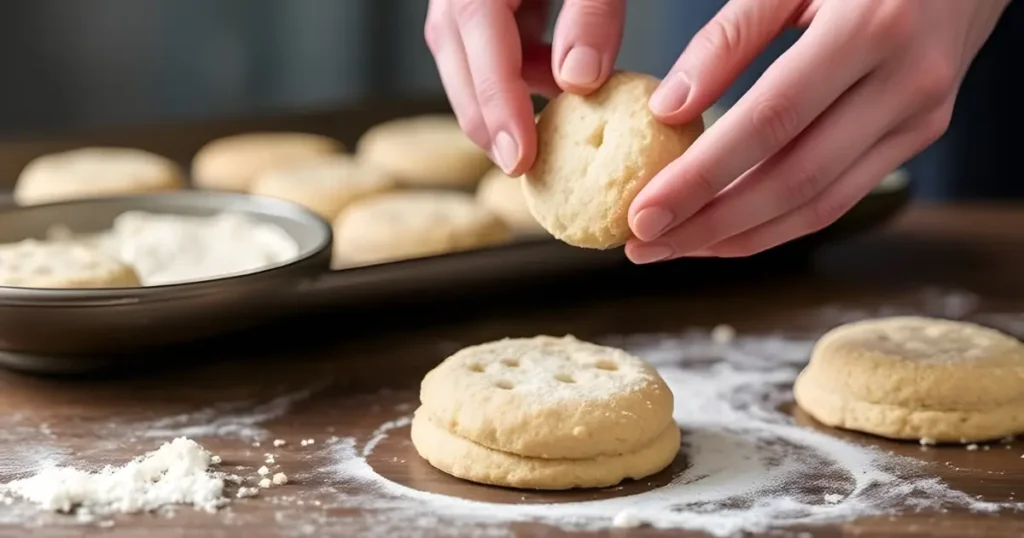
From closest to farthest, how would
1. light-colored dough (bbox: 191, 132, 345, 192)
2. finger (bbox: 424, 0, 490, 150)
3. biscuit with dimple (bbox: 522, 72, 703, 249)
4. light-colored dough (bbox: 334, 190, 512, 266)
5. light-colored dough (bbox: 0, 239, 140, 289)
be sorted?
1. biscuit with dimple (bbox: 522, 72, 703, 249)
2. finger (bbox: 424, 0, 490, 150)
3. light-colored dough (bbox: 0, 239, 140, 289)
4. light-colored dough (bbox: 334, 190, 512, 266)
5. light-colored dough (bbox: 191, 132, 345, 192)

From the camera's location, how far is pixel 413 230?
94.1 inches

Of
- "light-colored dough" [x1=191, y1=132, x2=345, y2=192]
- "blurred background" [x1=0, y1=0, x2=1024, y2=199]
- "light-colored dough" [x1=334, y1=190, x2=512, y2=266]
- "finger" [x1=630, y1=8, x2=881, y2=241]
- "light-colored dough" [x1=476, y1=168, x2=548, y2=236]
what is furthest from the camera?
"blurred background" [x1=0, y1=0, x2=1024, y2=199]

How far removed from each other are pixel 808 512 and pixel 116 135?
2.18m

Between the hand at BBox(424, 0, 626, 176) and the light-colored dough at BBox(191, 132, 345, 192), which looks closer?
the hand at BBox(424, 0, 626, 176)

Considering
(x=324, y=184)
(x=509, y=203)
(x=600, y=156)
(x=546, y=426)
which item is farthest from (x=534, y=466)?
(x=324, y=184)

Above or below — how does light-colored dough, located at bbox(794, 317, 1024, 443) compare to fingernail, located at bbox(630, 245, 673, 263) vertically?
below

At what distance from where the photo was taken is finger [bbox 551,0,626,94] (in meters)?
1.55

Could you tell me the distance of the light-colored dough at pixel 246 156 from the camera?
2.92 metres

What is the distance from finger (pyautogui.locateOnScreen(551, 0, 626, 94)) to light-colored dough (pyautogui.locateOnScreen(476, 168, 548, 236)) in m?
0.94

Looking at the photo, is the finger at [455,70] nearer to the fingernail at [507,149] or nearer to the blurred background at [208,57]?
the fingernail at [507,149]

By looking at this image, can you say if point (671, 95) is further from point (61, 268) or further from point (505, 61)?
point (61, 268)

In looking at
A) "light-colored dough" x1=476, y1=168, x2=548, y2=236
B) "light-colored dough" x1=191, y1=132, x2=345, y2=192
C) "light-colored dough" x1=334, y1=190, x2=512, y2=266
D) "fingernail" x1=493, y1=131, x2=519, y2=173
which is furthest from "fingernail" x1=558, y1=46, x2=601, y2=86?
"light-colored dough" x1=191, y1=132, x2=345, y2=192

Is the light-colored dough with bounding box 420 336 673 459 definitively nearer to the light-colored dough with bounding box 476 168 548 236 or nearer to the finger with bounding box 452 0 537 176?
the finger with bounding box 452 0 537 176

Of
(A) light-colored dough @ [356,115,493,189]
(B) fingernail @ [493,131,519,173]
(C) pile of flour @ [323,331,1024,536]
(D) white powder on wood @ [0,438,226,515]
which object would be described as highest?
(A) light-colored dough @ [356,115,493,189]
